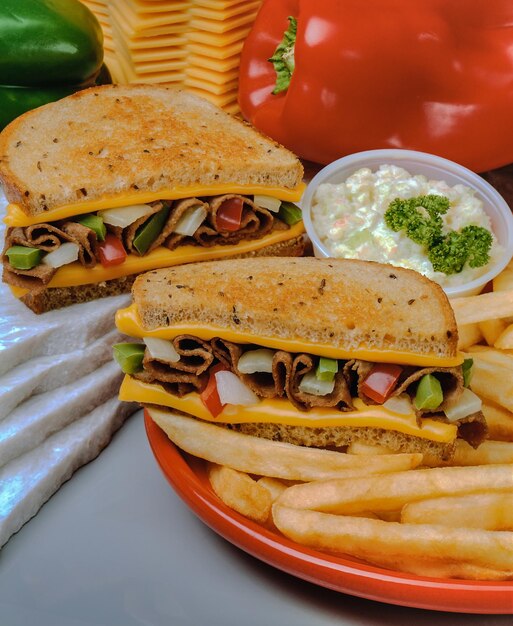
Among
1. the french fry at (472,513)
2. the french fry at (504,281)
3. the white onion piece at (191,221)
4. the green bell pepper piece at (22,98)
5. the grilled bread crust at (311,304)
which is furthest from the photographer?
the green bell pepper piece at (22,98)

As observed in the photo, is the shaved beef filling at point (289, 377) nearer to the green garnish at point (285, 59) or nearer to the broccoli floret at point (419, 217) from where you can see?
the broccoli floret at point (419, 217)

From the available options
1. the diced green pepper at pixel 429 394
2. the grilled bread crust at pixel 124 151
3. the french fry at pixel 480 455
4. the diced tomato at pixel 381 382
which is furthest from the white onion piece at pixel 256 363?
the grilled bread crust at pixel 124 151

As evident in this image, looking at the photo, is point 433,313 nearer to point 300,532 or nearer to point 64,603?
point 300,532

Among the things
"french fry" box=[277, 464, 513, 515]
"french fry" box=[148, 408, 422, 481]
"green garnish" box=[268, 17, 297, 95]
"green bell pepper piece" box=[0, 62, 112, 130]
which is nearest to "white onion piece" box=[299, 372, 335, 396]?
"french fry" box=[148, 408, 422, 481]

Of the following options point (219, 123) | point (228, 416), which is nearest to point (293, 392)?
point (228, 416)

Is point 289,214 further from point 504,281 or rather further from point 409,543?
point 409,543

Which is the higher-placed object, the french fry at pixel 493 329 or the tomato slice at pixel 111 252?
the french fry at pixel 493 329

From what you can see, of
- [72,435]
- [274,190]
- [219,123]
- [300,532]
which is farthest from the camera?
[219,123]
